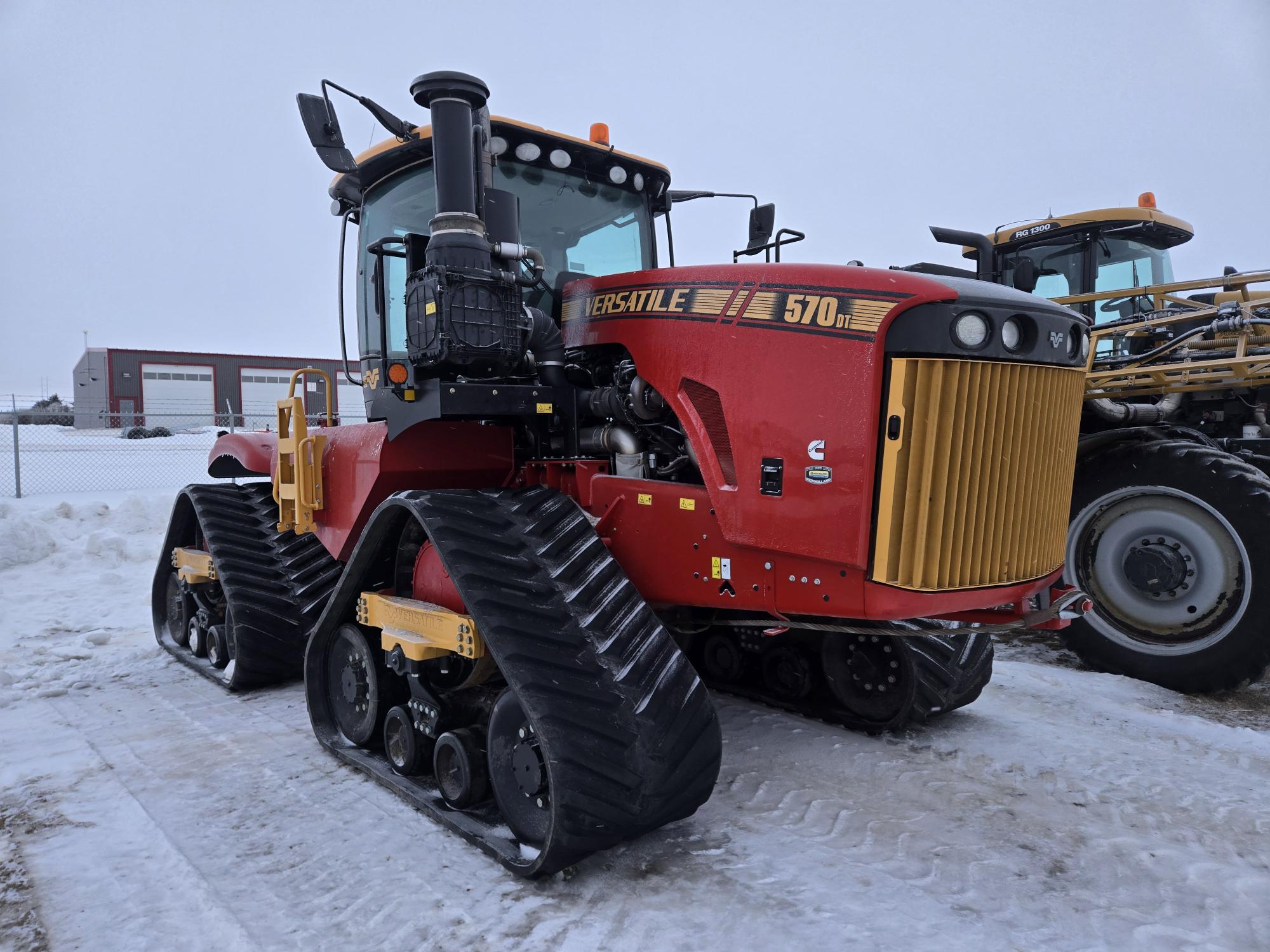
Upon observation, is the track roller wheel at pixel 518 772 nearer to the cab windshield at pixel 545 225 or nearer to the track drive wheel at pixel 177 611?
the cab windshield at pixel 545 225

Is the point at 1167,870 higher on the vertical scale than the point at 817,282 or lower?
lower

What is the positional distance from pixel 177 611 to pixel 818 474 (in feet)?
17.7

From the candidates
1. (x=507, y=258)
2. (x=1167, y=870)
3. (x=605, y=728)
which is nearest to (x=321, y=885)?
(x=605, y=728)

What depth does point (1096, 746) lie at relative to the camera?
4191 millimetres

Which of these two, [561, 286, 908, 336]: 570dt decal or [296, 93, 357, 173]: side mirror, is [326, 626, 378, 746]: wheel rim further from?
[296, 93, 357, 173]: side mirror

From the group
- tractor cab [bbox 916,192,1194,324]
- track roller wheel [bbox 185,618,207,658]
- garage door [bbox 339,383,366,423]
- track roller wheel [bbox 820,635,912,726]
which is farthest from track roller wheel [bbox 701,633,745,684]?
garage door [bbox 339,383,366,423]

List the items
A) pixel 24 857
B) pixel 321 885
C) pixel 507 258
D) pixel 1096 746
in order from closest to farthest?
pixel 321 885 < pixel 24 857 < pixel 507 258 < pixel 1096 746

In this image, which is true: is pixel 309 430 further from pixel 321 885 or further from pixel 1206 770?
pixel 1206 770

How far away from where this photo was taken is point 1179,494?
17.6ft

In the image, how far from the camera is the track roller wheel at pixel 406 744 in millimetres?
3693

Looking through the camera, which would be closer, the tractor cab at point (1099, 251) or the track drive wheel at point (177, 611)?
the track drive wheel at point (177, 611)

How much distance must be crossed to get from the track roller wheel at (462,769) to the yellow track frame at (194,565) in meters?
2.92

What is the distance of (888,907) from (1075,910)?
0.59 meters

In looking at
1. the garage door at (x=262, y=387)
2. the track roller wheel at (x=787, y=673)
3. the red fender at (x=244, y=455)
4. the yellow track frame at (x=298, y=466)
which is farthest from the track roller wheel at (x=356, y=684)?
the garage door at (x=262, y=387)
